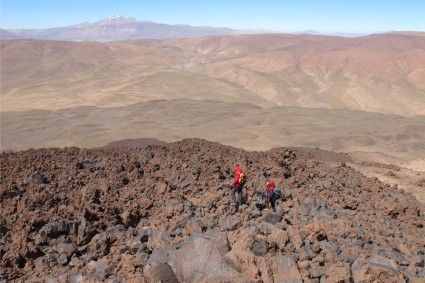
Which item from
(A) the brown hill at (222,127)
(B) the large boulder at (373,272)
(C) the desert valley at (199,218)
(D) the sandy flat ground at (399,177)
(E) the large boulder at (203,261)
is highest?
(E) the large boulder at (203,261)

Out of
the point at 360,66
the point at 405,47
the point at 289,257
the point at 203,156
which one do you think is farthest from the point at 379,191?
the point at 405,47

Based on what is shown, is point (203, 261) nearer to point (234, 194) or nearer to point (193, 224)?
point (193, 224)

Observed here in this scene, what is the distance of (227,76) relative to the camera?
89125 millimetres

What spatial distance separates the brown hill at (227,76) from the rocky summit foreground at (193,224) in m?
50.9

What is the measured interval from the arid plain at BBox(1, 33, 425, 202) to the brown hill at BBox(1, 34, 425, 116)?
222mm

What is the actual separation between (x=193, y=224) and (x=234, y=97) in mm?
61790

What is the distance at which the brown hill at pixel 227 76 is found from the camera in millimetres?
67562

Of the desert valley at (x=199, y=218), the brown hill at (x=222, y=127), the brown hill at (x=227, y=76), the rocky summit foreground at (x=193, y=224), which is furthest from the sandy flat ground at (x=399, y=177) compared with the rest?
the brown hill at (x=227, y=76)

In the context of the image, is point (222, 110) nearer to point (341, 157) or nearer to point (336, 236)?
point (341, 157)

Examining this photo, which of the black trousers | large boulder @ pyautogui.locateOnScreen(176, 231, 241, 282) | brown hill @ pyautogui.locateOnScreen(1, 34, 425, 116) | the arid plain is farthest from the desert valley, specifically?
brown hill @ pyautogui.locateOnScreen(1, 34, 425, 116)

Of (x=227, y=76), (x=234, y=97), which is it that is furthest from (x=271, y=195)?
(x=227, y=76)

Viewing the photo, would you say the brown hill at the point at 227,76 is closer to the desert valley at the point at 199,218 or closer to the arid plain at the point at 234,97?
the arid plain at the point at 234,97

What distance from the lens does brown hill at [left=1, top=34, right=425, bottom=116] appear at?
67562 millimetres

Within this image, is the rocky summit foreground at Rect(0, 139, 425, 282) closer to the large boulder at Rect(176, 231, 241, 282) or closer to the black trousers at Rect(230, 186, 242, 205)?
the large boulder at Rect(176, 231, 241, 282)
